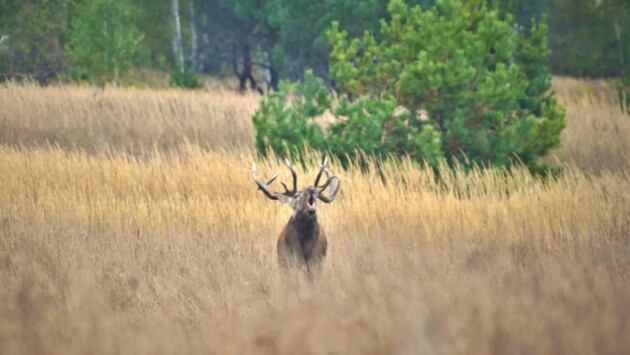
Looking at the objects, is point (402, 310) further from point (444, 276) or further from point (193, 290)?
point (193, 290)

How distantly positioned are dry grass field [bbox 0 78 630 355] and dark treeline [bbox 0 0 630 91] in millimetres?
11346

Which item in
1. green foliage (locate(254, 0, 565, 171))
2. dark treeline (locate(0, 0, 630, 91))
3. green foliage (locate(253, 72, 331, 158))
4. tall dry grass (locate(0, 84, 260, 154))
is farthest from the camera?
dark treeline (locate(0, 0, 630, 91))

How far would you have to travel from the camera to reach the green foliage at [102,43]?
30.0m

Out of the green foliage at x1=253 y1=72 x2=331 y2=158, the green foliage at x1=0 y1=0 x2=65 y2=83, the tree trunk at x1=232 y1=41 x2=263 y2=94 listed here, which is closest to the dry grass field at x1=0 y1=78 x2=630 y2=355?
the green foliage at x1=253 y1=72 x2=331 y2=158

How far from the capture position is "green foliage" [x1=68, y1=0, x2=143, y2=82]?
30016 mm

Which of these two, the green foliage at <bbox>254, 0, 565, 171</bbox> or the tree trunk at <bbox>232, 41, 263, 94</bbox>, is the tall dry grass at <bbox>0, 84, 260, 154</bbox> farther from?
the tree trunk at <bbox>232, 41, 263, 94</bbox>

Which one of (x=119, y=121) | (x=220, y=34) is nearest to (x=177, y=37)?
(x=220, y=34)

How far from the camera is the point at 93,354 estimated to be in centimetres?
629

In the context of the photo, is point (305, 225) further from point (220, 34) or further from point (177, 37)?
point (220, 34)

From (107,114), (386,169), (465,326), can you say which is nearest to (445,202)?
(386,169)

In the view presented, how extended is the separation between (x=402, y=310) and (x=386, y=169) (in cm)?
730

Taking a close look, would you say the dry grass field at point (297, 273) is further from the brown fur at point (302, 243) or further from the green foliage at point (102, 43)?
the green foliage at point (102, 43)

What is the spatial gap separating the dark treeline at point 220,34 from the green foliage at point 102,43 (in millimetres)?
30

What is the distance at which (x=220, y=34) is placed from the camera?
41281 mm
